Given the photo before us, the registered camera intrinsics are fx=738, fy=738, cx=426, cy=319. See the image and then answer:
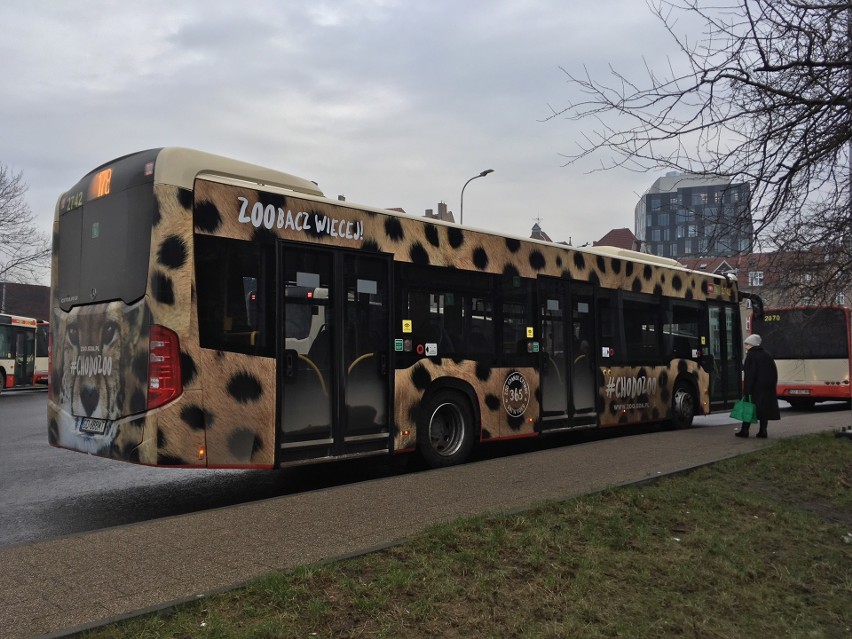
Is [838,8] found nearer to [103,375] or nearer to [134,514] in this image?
[103,375]

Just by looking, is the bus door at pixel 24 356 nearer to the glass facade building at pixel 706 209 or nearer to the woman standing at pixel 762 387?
the woman standing at pixel 762 387

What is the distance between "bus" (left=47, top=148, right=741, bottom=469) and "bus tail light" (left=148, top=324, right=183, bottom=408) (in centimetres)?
1

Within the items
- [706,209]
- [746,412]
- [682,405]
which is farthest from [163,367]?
[682,405]

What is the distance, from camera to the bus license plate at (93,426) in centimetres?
662

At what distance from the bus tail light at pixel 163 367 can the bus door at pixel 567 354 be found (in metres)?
5.42

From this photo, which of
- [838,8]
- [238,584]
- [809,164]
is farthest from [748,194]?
[238,584]

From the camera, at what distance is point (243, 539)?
5.07m

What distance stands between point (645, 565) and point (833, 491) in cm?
413

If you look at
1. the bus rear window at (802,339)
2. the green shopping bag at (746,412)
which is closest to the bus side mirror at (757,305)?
the green shopping bag at (746,412)

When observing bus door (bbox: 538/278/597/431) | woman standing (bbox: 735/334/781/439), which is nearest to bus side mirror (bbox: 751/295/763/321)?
woman standing (bbox: 735/334/781/439)

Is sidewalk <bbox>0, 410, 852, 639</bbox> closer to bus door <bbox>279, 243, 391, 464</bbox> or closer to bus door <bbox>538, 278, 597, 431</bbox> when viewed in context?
bus door <bbox>279, 243, 391, 464</bbox>

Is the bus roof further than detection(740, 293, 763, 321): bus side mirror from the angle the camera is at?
No

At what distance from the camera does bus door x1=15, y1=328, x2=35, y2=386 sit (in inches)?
1113

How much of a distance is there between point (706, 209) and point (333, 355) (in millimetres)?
3866
